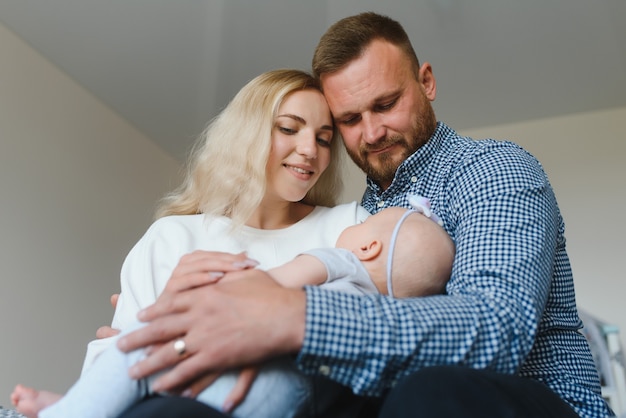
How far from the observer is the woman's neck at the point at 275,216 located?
1.56 metres

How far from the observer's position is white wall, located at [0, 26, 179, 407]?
2963 millimetres

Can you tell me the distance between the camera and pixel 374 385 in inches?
33.1

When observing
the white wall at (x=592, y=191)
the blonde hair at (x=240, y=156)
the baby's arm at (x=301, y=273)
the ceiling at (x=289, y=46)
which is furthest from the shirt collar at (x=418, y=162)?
the white wall at (x=592, y=191)

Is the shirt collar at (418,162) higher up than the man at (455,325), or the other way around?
the shirt collar at (418,162)

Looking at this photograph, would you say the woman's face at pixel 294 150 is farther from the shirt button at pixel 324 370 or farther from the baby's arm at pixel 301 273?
the shirt button at pixel 324 370

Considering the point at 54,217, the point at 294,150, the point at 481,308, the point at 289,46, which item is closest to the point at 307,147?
the point at 294,150

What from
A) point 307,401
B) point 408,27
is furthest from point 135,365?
point 408,27

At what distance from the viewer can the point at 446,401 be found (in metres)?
0.73

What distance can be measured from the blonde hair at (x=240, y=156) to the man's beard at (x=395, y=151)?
6.0 inches

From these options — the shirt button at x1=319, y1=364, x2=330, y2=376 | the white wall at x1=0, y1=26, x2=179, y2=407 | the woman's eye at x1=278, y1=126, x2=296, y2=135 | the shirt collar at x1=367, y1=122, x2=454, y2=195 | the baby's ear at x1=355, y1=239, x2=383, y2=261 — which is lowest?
the white wall at x1=0, y1=26, x2=179, y2=407

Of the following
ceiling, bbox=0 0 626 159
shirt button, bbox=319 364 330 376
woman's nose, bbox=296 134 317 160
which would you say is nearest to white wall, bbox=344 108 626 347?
ceiling, bbox=0 0 626 159

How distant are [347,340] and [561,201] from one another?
12.0 feet

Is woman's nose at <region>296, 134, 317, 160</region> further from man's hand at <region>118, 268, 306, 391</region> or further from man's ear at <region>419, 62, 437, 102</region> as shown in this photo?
man's hand at <region>118, 268, 306, 391</region>

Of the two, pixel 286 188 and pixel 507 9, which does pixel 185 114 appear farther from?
pixel 286 188
